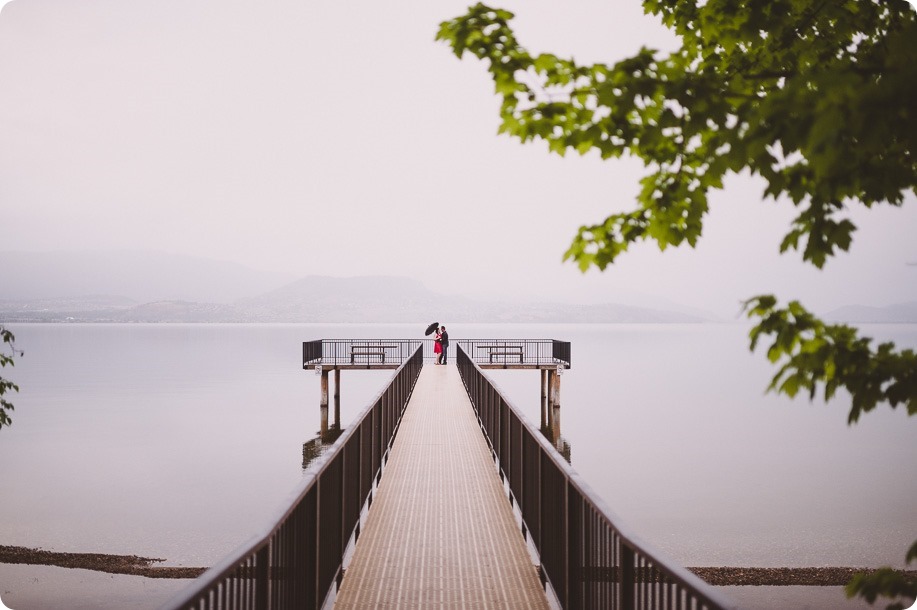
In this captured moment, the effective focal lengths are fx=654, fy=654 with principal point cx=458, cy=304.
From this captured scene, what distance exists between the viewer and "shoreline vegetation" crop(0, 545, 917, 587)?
57.1ft

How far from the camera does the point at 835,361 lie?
3168 mm

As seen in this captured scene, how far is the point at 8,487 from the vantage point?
30156 millimetres

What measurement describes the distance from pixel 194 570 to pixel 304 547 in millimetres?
15783

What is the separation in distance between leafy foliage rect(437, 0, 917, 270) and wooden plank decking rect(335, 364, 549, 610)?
341 centimetres

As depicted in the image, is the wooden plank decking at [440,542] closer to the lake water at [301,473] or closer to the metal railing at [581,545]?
the metal railing at [581,545]

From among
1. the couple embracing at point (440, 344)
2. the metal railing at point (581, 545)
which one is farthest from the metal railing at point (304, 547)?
the couple embracing at point (440, 344)

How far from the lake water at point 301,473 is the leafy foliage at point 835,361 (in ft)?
9.43

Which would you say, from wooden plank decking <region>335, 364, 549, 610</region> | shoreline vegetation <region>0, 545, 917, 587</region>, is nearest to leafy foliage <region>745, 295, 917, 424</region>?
wooden plank decking <region>335, 364, 549, 610</region>

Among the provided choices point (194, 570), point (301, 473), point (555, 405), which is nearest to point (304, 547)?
point (194, 570)

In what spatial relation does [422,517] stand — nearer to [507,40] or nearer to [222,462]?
[507,40]

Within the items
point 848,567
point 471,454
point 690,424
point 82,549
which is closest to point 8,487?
point 82,549

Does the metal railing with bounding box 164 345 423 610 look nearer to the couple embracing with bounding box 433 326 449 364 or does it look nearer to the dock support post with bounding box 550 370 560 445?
the couple embracing with bounding box 433 326 449 364

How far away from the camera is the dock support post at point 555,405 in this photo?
130 feet

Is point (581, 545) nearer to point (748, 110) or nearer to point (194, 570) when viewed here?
point (748, 110)
